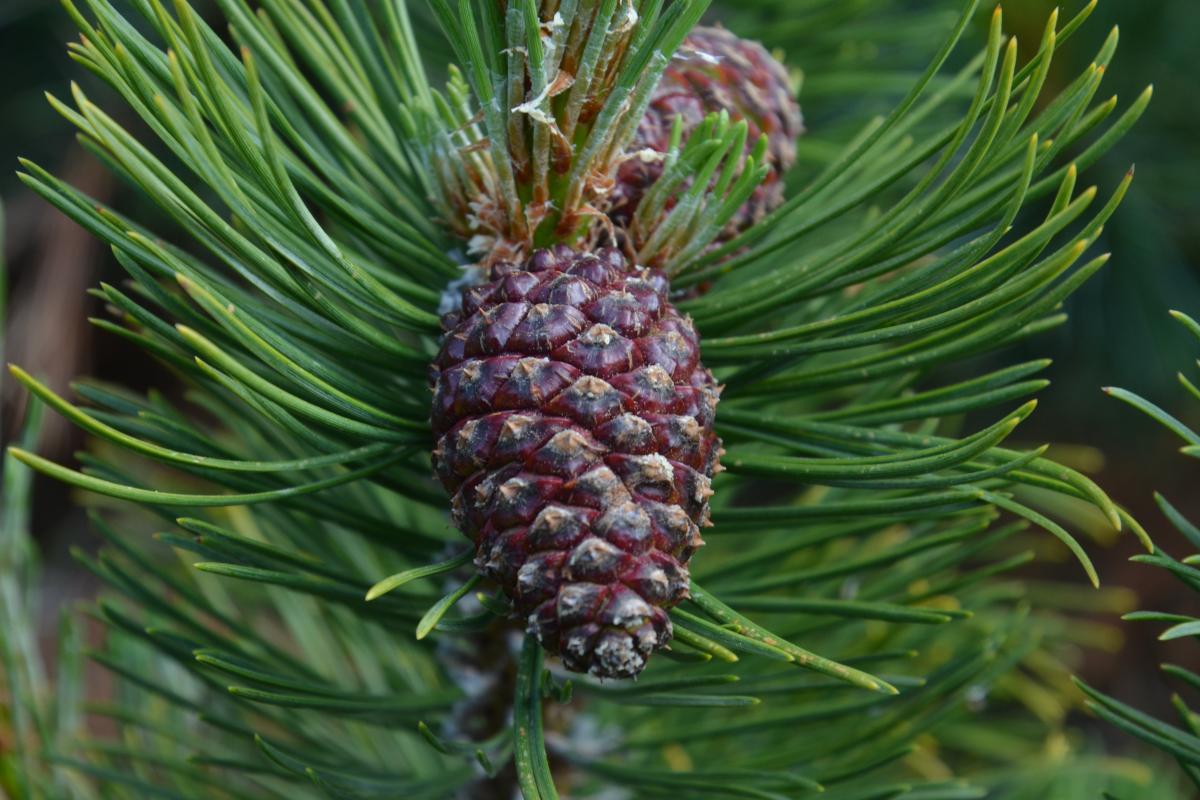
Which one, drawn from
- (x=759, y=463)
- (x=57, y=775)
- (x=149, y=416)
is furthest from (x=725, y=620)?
(x=57, y=775)

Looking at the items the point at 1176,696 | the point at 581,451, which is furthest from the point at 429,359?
the point at 1176,696

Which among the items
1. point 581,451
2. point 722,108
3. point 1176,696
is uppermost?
point 722,108

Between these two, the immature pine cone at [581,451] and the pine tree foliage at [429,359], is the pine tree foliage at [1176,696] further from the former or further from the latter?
the immature pine cone at [581,451]

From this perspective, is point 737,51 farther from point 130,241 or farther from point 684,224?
point 130,241

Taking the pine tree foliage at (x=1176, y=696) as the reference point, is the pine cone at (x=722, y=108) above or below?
above

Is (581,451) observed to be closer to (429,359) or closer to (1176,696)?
(429,359)

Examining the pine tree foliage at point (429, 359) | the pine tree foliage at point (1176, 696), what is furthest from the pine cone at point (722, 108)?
the pine tree foliage at point (1176, 696)

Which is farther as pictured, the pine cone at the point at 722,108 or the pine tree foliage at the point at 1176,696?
the pine cone at the point at 722,108
